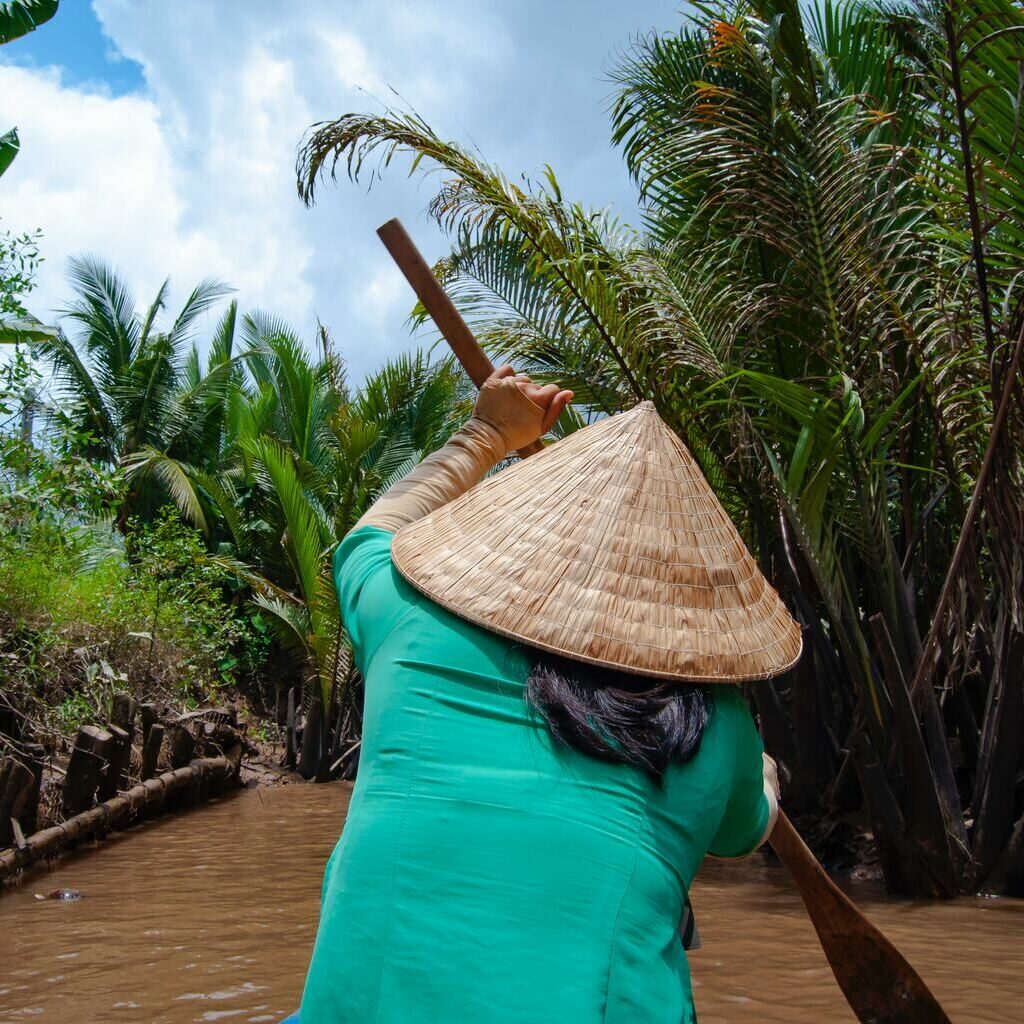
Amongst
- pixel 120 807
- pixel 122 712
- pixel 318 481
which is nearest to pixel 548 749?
pixel 120 807

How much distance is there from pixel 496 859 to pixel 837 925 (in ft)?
3.74

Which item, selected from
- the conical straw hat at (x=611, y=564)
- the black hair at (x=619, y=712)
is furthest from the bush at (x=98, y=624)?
the black hair at (x=619, y=712)

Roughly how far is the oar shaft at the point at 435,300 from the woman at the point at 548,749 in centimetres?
76

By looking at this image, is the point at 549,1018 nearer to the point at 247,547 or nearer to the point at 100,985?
the point at 100,985

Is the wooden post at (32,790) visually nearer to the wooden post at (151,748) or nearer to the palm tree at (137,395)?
the wooden post at (151,748)

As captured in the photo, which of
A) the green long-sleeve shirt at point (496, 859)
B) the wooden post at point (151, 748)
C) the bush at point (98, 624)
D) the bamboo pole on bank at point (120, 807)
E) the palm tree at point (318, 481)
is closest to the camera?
the green long-sleeve shirt at point (496, 859)

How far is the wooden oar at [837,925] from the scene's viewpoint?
2.05 m

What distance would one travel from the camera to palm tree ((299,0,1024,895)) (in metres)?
5.65

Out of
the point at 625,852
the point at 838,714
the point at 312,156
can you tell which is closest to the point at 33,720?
the point at 312,156

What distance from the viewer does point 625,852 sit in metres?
1.30

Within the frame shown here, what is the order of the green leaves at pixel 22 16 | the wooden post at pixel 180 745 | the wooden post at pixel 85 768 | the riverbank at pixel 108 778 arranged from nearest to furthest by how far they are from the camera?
the riverbank at pixel 108 778 → the wooden post at pixel 85 768 → the green leaves at pixel 22 16 → the wooden post at pixel 180 745

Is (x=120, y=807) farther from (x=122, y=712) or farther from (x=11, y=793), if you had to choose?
(x=11, y=793)

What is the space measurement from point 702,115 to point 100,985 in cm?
599

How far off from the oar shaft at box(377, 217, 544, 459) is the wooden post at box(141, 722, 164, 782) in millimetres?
7941
